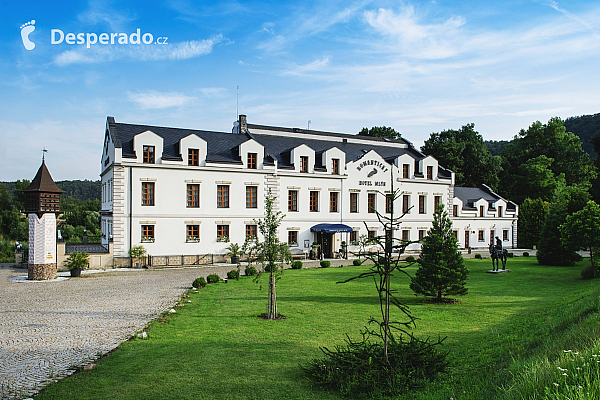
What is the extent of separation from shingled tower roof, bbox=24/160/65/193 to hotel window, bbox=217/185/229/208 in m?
11.9

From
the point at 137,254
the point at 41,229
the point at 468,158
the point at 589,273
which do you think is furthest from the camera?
the point at 468,158

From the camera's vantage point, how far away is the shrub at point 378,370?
793cm

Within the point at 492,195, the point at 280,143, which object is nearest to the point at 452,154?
the point at 492,195

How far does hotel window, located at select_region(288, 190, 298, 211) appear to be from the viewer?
3803 centimetres

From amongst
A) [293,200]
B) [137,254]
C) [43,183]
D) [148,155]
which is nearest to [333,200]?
[293,200]

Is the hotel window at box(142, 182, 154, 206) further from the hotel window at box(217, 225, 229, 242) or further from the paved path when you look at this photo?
the paved path

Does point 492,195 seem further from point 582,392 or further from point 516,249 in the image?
point 582,392

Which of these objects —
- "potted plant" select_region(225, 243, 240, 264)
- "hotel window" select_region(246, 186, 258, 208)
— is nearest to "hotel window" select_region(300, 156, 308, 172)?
"hotel window" select_region(246, 186, 258, 208)

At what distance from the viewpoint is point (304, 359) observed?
32.6 ft

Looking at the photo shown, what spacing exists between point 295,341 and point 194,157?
24.9m

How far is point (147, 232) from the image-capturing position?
107 ft

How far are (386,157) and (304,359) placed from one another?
3675cm

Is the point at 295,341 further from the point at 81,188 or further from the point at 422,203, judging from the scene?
the point at 81,188

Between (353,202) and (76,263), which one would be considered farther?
(353,202)
